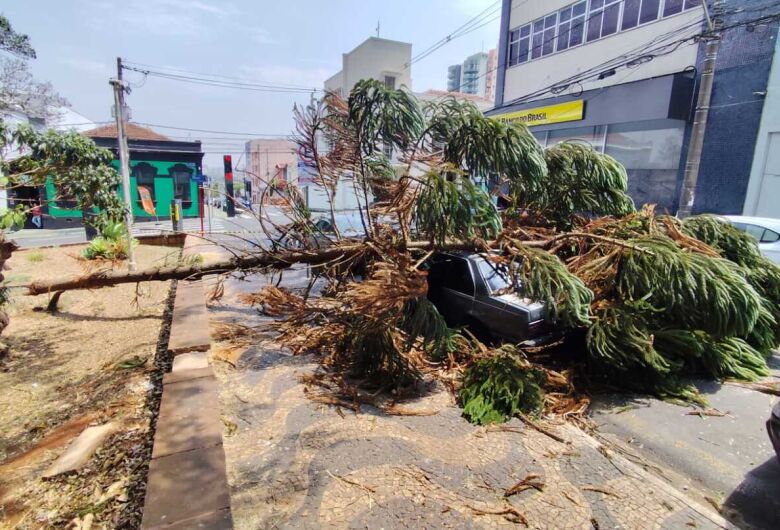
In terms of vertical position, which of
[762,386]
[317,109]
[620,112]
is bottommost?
[762,386]

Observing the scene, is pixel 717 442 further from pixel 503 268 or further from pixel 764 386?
pixel 503 268

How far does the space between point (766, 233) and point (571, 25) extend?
1358cm

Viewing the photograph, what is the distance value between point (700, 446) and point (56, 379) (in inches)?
295

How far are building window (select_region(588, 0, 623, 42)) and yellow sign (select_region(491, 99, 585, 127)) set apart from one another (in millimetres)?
2635

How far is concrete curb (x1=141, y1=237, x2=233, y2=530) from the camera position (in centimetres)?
275

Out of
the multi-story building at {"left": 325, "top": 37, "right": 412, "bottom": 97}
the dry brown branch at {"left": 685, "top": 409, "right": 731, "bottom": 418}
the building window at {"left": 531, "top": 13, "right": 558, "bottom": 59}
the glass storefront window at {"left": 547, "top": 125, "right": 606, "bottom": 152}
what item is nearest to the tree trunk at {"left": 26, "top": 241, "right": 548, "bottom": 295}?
the dry brown branch at {"left": 685, "top": 409, "right": 731, "bottom": 418}

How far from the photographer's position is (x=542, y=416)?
15.3 ft

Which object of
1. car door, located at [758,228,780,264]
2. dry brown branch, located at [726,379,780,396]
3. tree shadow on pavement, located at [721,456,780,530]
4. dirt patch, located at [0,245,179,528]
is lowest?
dirt patch, located at [0,245,179,528]

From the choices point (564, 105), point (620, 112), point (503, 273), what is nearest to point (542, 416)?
point (503, 273)

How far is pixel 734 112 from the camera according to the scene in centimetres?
1335

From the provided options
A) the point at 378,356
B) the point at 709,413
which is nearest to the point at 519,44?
the point at 709,413

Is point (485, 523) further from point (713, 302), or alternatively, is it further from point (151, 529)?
point (713, 302)

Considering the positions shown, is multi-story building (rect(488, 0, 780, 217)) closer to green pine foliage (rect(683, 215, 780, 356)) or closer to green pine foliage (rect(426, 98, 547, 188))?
green pine foliage (rect(683, 215, 780, 356))

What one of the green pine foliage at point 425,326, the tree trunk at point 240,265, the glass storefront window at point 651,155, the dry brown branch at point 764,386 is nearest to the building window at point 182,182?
the tree trunk at point 240,265
